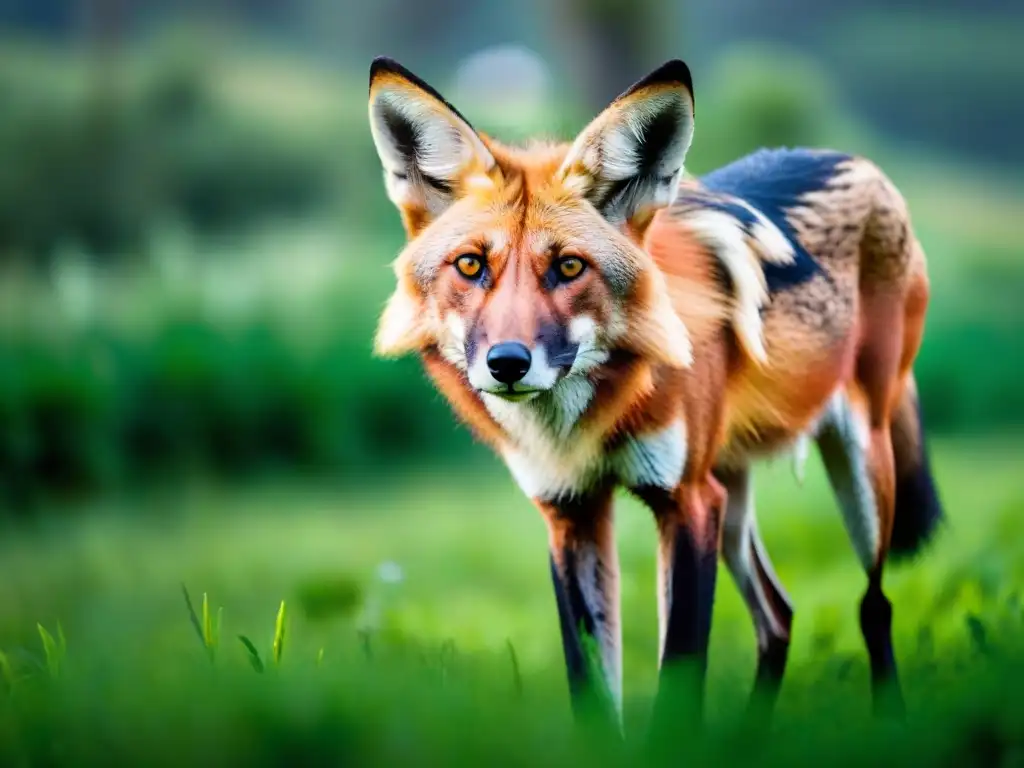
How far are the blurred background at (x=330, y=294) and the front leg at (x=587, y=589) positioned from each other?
113 centimetres

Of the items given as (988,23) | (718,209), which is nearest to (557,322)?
(718,209)

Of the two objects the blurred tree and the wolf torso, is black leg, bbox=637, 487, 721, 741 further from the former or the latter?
the blurred tree

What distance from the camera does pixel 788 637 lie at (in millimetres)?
5328

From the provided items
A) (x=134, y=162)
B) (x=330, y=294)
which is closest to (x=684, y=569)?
(x=330, y=294)

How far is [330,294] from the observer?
39.2 feet

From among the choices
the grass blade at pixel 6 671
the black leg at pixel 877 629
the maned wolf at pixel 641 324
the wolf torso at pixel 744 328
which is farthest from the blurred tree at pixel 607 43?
the grass blade at pixel 6 671

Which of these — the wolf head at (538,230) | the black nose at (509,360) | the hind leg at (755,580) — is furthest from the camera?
the hind leg at (755,580)

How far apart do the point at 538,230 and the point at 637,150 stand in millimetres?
399

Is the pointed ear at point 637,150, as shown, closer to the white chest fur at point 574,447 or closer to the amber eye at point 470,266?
the amber eye at point 470,266

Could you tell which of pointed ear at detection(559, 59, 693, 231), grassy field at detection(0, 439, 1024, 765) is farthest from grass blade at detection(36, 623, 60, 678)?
pointed ear at detection(559, 59, 693, 231)

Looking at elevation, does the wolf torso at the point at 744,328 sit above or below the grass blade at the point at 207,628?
above

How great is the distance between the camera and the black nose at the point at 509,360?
3619 mm

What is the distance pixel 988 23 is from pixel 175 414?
13.8m

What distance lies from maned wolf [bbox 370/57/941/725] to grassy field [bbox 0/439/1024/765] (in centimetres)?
44
